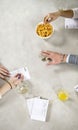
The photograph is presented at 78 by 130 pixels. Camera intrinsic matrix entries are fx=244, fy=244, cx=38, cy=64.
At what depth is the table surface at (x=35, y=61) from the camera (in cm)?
182

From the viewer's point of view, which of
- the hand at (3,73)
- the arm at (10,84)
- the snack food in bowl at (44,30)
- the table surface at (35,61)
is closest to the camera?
the table surface at (35,61)

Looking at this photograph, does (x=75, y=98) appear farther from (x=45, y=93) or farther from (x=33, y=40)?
(x=33, y=40)

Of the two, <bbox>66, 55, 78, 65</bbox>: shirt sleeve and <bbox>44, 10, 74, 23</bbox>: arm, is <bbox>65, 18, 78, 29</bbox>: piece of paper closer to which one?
<bbox>44, 10, 74, 23</bbox>: arm

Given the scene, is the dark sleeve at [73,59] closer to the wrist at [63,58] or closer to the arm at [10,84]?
the wrist at [63,58]

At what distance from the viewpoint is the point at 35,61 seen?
212 cm

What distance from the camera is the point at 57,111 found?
1827 mm

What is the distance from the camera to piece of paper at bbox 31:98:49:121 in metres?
1.82

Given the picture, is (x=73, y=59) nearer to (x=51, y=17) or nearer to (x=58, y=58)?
(x=58, y=58)

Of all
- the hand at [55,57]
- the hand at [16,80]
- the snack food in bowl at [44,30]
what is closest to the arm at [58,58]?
the hand at [55,57]

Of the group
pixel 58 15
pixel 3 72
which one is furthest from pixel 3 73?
pixel 58 15

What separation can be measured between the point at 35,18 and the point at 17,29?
0.21m

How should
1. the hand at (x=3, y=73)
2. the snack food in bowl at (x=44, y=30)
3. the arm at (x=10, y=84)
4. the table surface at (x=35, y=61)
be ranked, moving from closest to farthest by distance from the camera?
the table surface at (x=35, y=61) → the arm at (x=10, y=84) → the hand at (x=3, y=73) → the snack food in bowl at (x=44, y=30)

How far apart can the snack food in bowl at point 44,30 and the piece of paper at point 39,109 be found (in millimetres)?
600

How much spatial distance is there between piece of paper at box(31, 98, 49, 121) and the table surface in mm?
32
